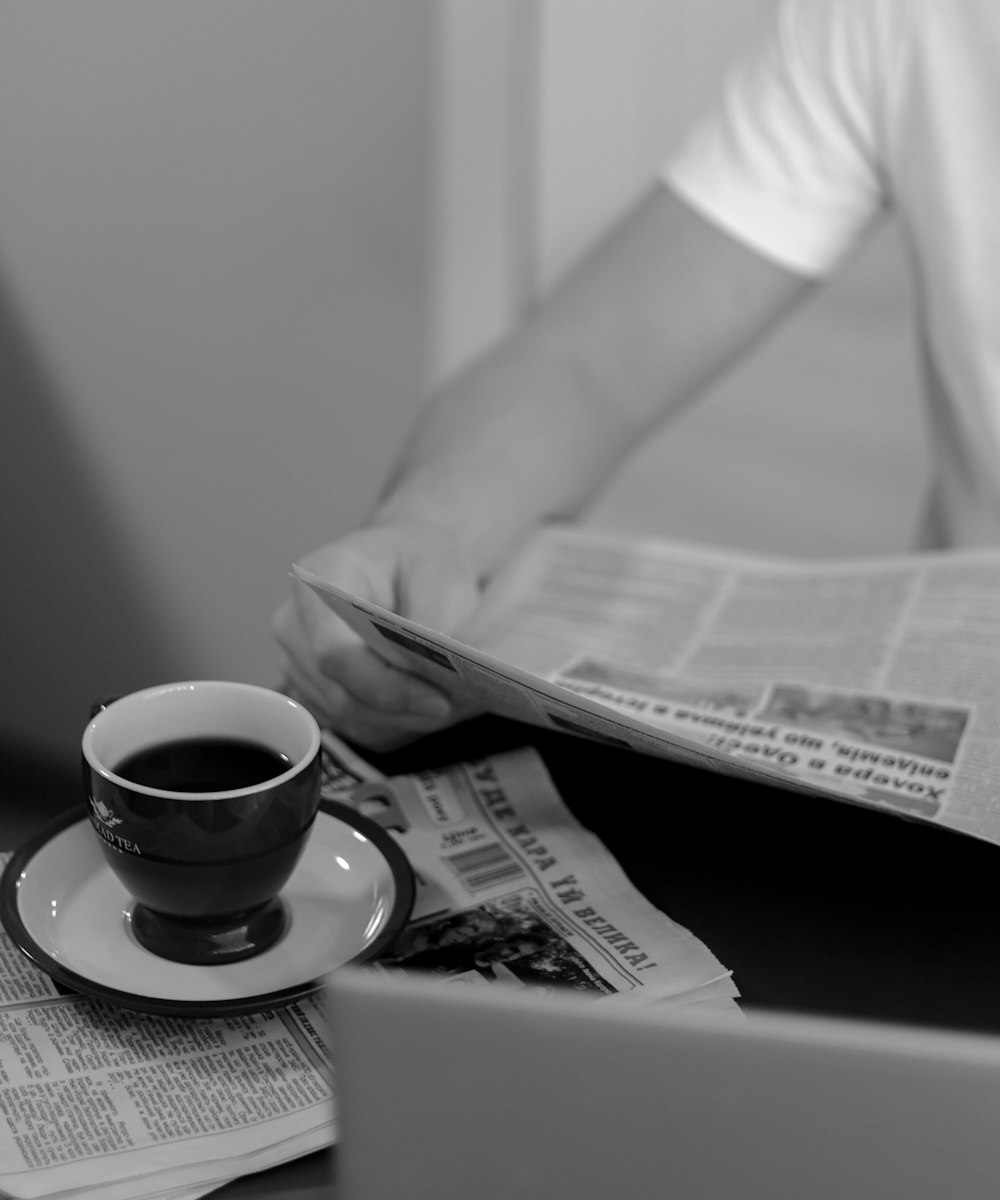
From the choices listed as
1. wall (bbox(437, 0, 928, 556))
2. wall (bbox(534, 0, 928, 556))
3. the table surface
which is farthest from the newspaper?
wall (bbox(534, 0, 928, 556))

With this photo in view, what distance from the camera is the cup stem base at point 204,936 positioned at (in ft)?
1.57

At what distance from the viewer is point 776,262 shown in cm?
102

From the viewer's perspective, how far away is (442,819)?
1.96 ft

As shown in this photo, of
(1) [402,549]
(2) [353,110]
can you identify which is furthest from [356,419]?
(1) [402,549]

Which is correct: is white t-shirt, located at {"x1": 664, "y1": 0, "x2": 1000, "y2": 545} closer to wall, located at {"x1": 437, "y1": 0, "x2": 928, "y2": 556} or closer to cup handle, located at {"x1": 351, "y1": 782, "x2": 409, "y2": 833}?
cup handle, located at {"x1": 351, "y1": 782, "x2": 409, "y2": 833}

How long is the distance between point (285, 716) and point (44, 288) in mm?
542

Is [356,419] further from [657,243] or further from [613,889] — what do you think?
[613,889]

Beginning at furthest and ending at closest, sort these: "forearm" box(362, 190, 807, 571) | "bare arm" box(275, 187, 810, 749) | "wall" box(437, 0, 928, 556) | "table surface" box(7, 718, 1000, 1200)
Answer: "wall" box(437, 0, 928, 556)
"forearm" box(362, 190, 807, 571)
"bare arm" box(275, 187, 810, 749)
"table surface" box(7, 718, 1000, 1200)

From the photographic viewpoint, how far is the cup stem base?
0.48 metres

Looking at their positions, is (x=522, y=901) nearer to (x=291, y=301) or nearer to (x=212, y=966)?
(x=212, y=966)

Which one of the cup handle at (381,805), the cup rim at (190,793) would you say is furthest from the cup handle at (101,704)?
the cup handle at (381,805)

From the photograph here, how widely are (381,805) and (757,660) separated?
0.74ft

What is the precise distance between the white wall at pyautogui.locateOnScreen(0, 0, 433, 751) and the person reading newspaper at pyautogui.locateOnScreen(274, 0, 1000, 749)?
0.26 m

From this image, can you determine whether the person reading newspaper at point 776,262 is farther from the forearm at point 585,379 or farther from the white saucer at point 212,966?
the white saucer at point 212,966
